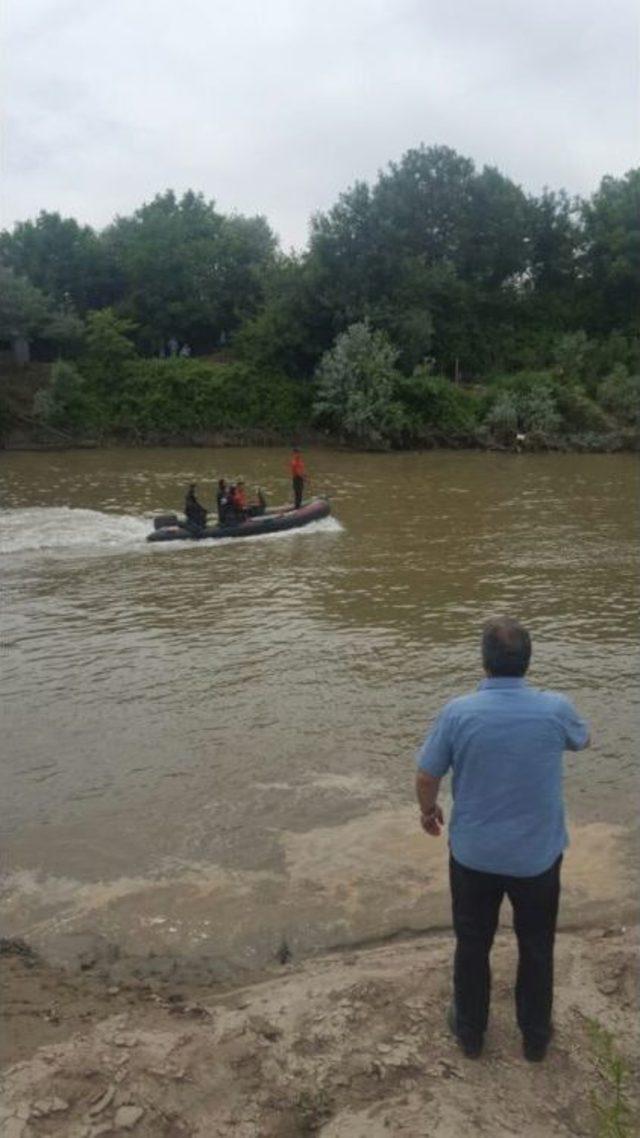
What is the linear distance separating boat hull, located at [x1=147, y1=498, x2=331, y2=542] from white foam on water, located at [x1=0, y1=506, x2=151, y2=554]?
0.73m

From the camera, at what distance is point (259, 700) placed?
959cm

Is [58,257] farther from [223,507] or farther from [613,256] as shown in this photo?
[223,507]

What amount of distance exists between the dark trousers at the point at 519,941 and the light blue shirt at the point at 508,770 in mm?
85

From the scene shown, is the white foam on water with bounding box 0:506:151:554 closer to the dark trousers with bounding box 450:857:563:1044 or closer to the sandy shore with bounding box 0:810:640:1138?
the sandy shore with bounding box 0:810:640:1138

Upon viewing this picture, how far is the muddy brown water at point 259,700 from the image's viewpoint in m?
5.65

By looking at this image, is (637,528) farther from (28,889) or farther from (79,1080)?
(79,1080)

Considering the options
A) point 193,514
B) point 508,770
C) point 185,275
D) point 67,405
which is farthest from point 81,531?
point 185,275

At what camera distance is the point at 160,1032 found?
407 cm

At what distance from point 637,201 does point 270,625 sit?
47272mm

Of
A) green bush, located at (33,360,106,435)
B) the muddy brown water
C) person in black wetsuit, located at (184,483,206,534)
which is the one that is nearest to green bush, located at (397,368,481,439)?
green bush, located at (33,360,106,435)

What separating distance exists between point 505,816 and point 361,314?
1627 inches

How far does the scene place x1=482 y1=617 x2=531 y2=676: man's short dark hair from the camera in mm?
3848

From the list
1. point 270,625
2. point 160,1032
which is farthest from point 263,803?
point 270,625

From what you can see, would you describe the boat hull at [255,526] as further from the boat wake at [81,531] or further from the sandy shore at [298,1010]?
the sandy shore at [298,1010]
